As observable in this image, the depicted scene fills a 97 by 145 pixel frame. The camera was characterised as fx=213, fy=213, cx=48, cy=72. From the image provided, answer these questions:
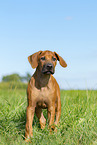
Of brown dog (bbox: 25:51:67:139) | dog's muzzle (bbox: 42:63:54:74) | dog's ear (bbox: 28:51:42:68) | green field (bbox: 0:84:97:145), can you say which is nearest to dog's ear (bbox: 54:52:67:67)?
brown dog (bbox: 25:51:67:139)

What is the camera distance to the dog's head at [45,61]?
412 cm

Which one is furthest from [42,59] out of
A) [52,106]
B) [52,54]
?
[52,106]

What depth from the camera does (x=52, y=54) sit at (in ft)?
14.6

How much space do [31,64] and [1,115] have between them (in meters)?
1.86

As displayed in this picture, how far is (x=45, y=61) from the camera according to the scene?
13.9 ft

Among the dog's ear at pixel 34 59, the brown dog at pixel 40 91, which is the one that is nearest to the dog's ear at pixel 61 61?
the brown dog at pixel 40 91

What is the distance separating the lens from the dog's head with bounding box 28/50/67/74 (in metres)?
4.12

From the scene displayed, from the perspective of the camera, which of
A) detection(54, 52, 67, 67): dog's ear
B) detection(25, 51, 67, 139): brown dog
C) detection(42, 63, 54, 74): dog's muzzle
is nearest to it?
detection(42, 63, 54, 74): dog's muzzle

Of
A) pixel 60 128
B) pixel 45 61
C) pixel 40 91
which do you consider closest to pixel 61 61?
pixel 45 61

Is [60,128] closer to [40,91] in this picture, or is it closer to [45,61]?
[40,91]

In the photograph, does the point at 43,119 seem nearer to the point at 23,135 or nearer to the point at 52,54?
the point at 23,135

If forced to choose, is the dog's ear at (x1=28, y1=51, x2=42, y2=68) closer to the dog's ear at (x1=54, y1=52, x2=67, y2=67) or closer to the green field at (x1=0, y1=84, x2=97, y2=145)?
the dog's ear at (x1=54, y1=52, x2=67, y2=67)

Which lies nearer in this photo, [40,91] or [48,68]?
[48,68]

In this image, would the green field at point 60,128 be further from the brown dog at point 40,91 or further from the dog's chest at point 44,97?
the dog's chest at point 44,97
